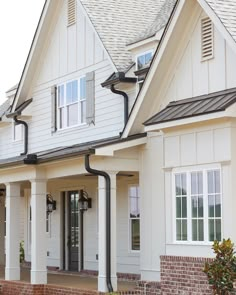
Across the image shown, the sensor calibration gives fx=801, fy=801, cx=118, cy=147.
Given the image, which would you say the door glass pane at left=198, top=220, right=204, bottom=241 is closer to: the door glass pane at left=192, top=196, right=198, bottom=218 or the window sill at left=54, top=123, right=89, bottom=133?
the door glass pane at left=192, top=196, right=198, bottom=218

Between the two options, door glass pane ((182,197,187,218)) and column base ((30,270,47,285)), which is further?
column base ((30,270,47,285))

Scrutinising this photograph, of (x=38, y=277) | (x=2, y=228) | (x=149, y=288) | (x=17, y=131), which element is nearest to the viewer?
(x=149, y=288)

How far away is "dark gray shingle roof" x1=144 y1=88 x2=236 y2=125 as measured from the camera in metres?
15.7

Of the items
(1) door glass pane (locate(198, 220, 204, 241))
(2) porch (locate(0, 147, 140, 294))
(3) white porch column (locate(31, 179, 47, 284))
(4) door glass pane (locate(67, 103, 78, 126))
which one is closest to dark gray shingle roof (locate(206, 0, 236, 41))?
(1) door glass pane (locate(198, 220, 204, 241))

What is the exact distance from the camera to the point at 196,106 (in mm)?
16656

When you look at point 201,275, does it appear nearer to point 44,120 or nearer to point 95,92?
point 95,92

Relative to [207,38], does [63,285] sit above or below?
below

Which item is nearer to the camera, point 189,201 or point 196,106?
point 196,106

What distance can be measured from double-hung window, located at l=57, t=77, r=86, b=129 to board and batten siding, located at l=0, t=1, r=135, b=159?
0.19m

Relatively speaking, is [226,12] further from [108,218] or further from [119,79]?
[108,218]

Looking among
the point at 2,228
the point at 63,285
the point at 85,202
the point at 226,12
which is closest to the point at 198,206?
the point at 226,12

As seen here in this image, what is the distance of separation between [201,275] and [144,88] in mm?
4694

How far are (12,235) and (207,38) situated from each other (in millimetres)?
9570

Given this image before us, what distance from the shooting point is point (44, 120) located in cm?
2594
